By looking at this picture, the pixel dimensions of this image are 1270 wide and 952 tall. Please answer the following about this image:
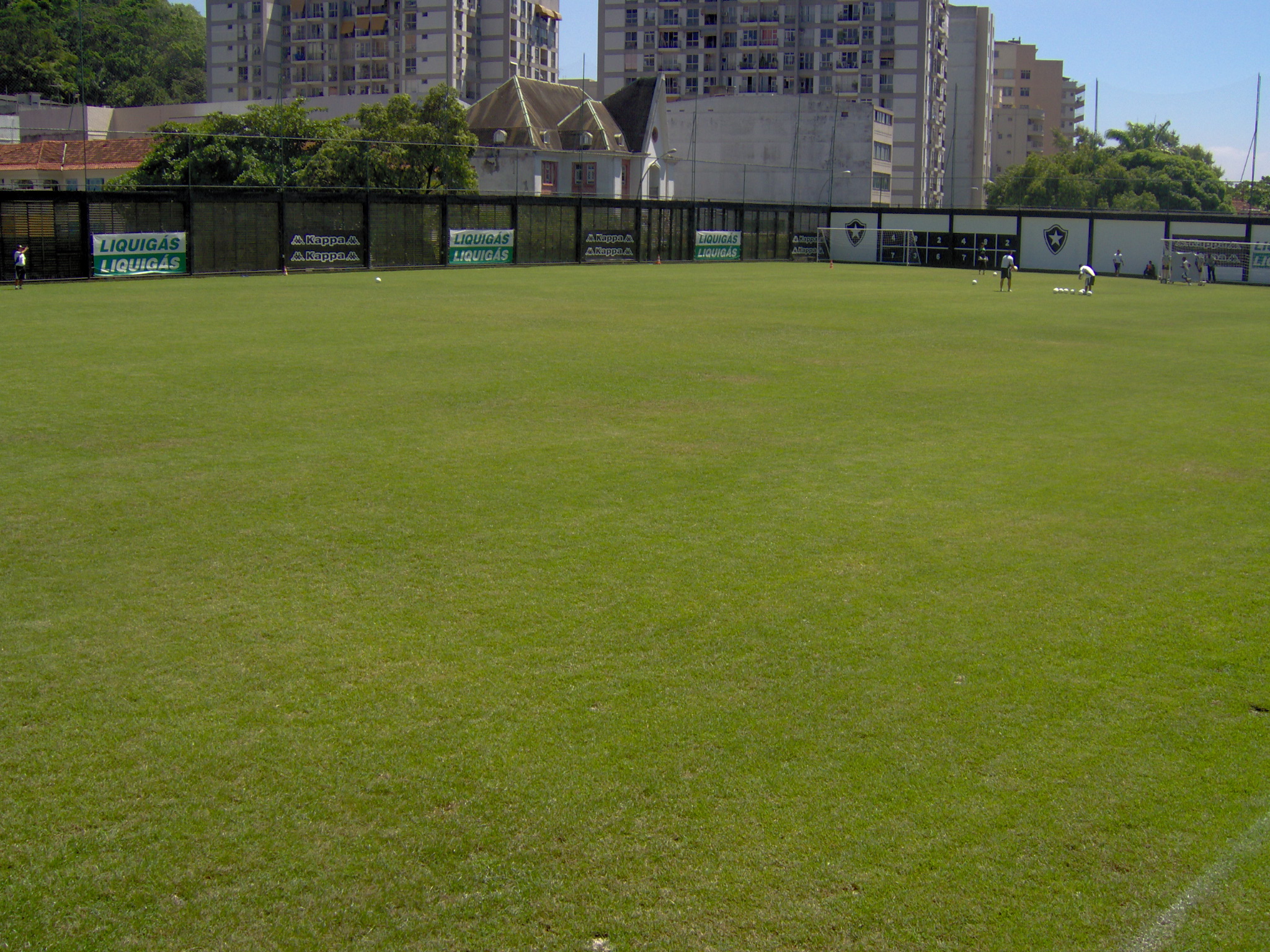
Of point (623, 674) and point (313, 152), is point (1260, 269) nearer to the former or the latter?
point (313, 152)

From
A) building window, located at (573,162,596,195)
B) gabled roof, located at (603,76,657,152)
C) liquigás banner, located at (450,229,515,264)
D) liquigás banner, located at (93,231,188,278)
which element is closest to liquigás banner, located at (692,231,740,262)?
liquigás banner, located at (450,229,515,264)

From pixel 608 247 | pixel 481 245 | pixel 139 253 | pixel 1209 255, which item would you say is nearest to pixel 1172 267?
pixel 1209 255

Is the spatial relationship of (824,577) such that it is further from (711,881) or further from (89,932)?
(89,932)

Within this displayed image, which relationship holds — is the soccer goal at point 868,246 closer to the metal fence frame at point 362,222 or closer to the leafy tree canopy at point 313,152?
the metal fence frame at point 362,222

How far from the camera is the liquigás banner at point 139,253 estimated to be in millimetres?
39688

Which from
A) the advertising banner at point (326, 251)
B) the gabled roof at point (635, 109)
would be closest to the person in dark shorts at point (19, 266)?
the advertising banner at point (326, 251)

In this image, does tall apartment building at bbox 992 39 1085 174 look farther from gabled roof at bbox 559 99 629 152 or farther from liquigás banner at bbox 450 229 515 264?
liquigás banner at bbox 450 229 515 264

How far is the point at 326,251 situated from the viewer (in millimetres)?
46875

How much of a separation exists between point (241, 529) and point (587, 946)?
6.64m

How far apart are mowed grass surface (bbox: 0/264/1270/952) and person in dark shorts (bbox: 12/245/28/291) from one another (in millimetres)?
22552

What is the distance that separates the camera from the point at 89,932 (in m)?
4.75

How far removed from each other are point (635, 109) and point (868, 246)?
32.5m

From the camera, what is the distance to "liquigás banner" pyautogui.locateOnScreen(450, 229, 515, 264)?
51.8m

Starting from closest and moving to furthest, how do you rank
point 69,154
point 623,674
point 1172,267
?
point 623,674 < point 1172,267 < point 69,154
